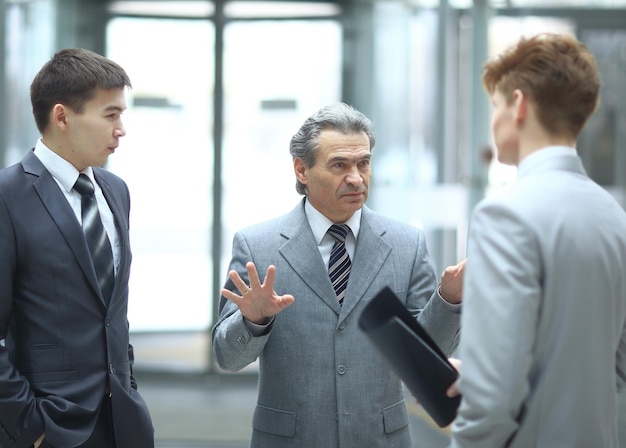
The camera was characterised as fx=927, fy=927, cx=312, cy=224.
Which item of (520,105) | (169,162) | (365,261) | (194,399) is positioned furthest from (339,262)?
(169,162)

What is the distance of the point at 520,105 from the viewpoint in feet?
5.81

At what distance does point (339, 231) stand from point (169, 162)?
471 cm

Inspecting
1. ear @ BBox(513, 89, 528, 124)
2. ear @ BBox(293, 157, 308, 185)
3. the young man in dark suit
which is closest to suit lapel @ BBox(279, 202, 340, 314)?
ear @ BBox(293, 157, 308, 185)

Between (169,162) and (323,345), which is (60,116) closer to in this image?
(323,345)

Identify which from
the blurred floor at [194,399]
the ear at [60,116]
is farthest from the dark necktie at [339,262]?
the blurred floor at [194,399]

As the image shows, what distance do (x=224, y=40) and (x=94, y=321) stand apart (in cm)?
509

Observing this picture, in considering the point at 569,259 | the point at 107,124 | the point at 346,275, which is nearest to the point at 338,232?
the point at 346,275

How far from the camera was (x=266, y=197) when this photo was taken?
7.18 m

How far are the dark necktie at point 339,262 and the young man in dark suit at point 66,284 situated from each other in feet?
1.82

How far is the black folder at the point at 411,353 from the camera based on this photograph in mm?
1837

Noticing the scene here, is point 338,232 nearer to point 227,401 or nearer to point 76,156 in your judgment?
point 76,156

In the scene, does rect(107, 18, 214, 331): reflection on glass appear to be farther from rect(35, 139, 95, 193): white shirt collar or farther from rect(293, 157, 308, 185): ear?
rect(35, 139, 95, 193): white shirt collar

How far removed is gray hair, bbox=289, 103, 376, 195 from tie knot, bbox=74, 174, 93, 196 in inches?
22.8

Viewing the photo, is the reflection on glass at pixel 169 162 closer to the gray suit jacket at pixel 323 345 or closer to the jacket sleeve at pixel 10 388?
the gray suit jacket at pixel 323 345
